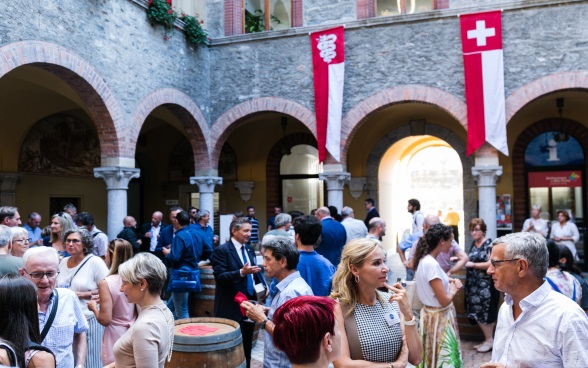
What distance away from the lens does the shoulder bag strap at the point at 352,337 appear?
7.74 ft

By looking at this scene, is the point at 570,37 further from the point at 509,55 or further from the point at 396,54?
the point at 396,54

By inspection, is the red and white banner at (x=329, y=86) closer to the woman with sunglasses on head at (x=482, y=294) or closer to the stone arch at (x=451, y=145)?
the stone arch at (x=451, y=145)

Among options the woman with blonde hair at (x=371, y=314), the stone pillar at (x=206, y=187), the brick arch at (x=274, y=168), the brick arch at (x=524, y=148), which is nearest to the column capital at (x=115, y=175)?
the stone pillar at (x=206, y=187)

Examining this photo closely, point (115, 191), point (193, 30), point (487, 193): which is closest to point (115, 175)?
point (115, 191)

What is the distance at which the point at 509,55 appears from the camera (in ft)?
31.7

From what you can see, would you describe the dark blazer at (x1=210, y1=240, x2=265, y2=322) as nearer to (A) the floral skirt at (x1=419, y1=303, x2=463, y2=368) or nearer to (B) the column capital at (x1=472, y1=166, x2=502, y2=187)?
(A) the floral skirt at (x1=419, y1=303, x2=463, y2=368)

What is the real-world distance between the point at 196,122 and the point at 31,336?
931 centimetres

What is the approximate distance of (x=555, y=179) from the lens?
12250 millimetres

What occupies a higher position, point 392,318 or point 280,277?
point 280,277

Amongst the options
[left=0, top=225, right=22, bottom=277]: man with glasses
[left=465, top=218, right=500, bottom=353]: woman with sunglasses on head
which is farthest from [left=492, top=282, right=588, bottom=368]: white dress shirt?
[left=465, top=218, right=500, bottom=353]: woman with sunglasses on head

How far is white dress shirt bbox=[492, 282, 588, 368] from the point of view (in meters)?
1.93

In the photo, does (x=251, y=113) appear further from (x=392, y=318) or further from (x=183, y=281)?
(x=392, y=318)

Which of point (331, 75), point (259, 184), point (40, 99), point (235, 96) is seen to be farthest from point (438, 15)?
point (40, 99)

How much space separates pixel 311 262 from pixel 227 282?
0.92m
